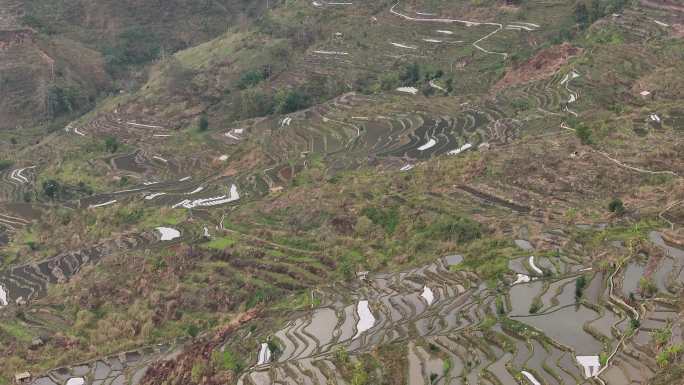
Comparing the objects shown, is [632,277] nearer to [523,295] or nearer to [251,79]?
[523,295]

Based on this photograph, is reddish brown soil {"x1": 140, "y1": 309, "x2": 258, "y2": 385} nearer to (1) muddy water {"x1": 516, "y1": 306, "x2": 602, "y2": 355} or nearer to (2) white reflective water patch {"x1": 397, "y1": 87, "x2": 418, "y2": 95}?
(1) muddy water {"x1": 516, "y1": 306, "x2": 602, "y2": 355}

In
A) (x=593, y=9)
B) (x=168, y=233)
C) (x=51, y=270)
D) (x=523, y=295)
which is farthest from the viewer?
(x=593, y=9)

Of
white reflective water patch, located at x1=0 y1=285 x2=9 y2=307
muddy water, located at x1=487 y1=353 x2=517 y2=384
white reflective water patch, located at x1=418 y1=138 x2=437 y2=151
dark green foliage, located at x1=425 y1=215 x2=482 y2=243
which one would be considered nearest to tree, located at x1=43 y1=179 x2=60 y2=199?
white reflective water patch, located at x1=0 y1=285 x2=9 y2=307

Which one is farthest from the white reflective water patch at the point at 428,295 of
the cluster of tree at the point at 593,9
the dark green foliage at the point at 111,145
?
the cluster of tree at the point at 593,9

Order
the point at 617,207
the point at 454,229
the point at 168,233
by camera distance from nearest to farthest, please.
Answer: the point at 617,207, the point at 454,229, the point at 168,233

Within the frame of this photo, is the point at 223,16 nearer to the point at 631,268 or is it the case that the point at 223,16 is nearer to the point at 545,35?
the point at 545,35

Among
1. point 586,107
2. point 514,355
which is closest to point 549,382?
point 514,355

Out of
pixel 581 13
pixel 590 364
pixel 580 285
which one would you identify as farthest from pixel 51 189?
pixel 590 364
